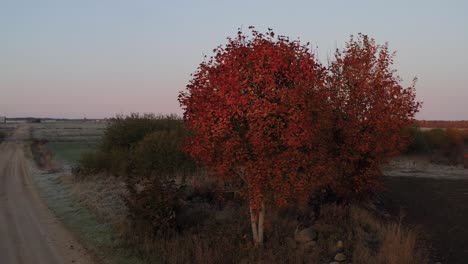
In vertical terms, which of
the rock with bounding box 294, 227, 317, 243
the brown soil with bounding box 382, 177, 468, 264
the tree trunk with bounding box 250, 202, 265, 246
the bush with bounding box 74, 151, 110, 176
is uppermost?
the bush with bounding box 74, 151, 110, 176

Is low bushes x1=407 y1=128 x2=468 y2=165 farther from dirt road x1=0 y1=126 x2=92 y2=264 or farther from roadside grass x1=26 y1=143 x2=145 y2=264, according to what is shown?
dirt road x1=0 y1=126 x2=92 y2=264

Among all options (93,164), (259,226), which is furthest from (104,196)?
(259,226)

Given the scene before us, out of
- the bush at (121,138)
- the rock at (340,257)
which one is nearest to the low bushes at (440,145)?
the bush at (121,138)

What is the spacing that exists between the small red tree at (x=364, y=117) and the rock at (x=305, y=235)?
3.39 m

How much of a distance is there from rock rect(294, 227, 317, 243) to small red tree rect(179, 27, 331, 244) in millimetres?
1512

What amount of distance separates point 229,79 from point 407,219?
943 centimetres

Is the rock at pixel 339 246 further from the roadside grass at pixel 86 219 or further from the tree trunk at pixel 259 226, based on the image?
the roadside grass at pixel 86 219

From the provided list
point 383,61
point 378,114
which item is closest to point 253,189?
point 378,114

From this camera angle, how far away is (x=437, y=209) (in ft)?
52.8

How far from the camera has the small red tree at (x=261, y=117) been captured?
26.1 feet

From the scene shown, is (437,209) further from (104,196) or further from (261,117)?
Answer: (104,196)

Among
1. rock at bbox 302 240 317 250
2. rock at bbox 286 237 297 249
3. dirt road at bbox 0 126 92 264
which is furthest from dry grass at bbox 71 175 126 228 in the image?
rock at bbox 302 240 317 250

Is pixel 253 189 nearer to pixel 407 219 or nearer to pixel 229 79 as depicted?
pixel 229 79

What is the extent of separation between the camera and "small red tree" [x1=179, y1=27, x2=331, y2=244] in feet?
26.1
